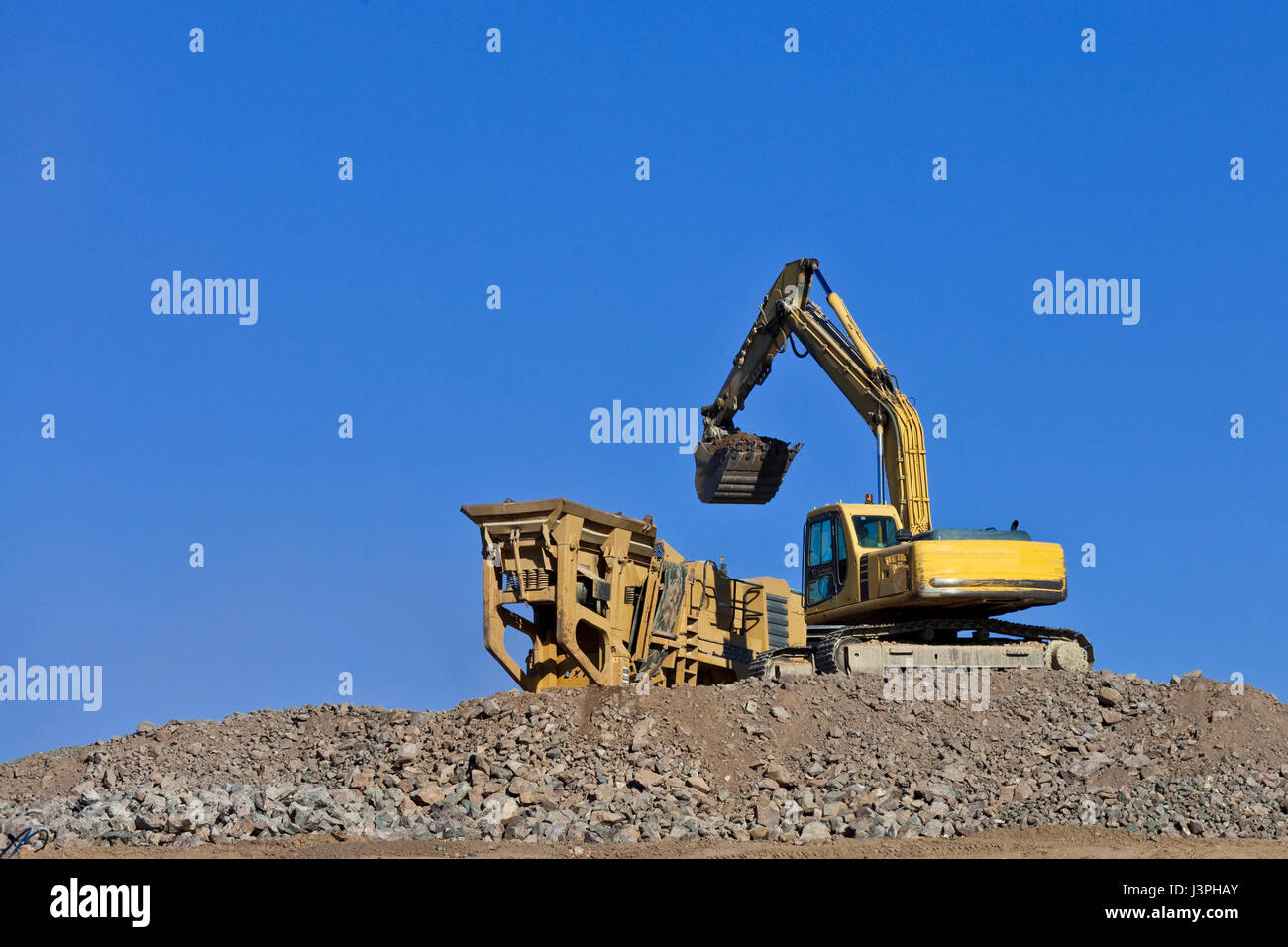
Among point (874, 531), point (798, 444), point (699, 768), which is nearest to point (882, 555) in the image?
point (874, 531)

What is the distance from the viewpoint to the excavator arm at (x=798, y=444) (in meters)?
21.6

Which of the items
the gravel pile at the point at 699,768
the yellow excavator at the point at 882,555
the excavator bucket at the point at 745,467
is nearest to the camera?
the gravel pile at the point at 699,768

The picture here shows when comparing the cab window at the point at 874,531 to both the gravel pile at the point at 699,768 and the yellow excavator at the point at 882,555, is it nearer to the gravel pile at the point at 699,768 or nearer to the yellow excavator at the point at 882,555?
the yellow excavator at the point at 882,555

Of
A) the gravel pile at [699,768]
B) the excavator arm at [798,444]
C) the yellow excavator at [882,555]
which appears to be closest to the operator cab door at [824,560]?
the yellow excavator at [882,555]

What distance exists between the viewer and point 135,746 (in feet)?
64.6

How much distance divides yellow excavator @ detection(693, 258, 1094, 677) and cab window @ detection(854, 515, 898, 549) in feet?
0.05

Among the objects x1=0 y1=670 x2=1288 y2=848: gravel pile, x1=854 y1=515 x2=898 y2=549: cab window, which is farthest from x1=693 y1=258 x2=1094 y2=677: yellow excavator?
x1=0 y1=670 x2=1288 y2=848: gravel pile

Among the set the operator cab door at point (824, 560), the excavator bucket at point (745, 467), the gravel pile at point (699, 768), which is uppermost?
the excavator bucket at point (745, 467)

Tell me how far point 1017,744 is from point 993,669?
2747mm

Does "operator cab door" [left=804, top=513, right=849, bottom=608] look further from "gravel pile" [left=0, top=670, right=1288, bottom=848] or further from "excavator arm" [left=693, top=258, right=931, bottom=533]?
"gravel pile" [left=0, top=670, right=1288, bottom=848]

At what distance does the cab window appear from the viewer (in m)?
21.0

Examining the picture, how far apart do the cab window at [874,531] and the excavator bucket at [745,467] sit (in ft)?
7.95
